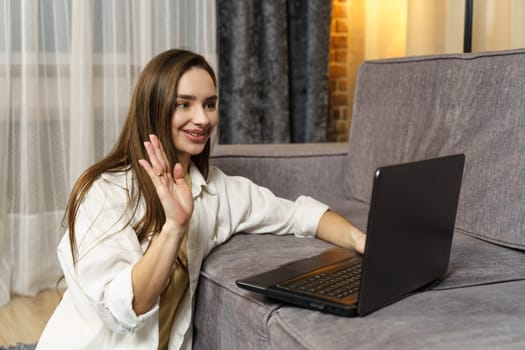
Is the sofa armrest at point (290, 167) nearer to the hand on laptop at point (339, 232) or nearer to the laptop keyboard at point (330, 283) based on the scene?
the hand on laptop at point (339, 232)

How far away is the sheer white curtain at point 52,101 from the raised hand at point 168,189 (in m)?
1.44

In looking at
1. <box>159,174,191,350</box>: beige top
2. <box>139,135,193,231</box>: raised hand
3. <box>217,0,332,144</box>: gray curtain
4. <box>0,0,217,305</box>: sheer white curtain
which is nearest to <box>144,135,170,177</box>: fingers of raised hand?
<box>139,135,193,231</box>: raised hand

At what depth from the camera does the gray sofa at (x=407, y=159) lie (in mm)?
1178

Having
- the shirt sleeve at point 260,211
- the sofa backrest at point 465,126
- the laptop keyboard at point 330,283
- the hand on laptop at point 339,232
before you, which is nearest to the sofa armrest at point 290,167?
the sofa backrest at point 465,126

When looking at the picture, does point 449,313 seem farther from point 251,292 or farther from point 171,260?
point 171,260

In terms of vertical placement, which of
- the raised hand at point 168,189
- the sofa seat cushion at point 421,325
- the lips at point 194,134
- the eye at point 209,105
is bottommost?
the sofa seat cushion at point 421,325

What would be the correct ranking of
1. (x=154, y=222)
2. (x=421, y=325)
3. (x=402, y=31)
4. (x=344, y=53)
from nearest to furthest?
(x=421, y=325)
(x=154, y=222)
(x=402, y=31)
(x=344, y=53)

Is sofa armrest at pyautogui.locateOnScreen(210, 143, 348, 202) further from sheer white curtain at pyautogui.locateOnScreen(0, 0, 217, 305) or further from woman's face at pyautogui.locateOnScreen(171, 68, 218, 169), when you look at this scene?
sheer white curtain at pyautogui.locateOnScreen(0, 0, 217, 305)

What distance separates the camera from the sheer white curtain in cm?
266

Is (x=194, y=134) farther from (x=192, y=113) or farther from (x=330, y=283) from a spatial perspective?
(x=330, y=283)

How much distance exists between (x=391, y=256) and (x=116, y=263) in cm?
55

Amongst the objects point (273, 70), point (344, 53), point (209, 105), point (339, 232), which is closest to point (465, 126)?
point (339, 232)

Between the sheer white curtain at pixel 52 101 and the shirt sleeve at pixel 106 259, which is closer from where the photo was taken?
the shirt sleeve at pixel 106 259

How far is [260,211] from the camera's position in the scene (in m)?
1.86
